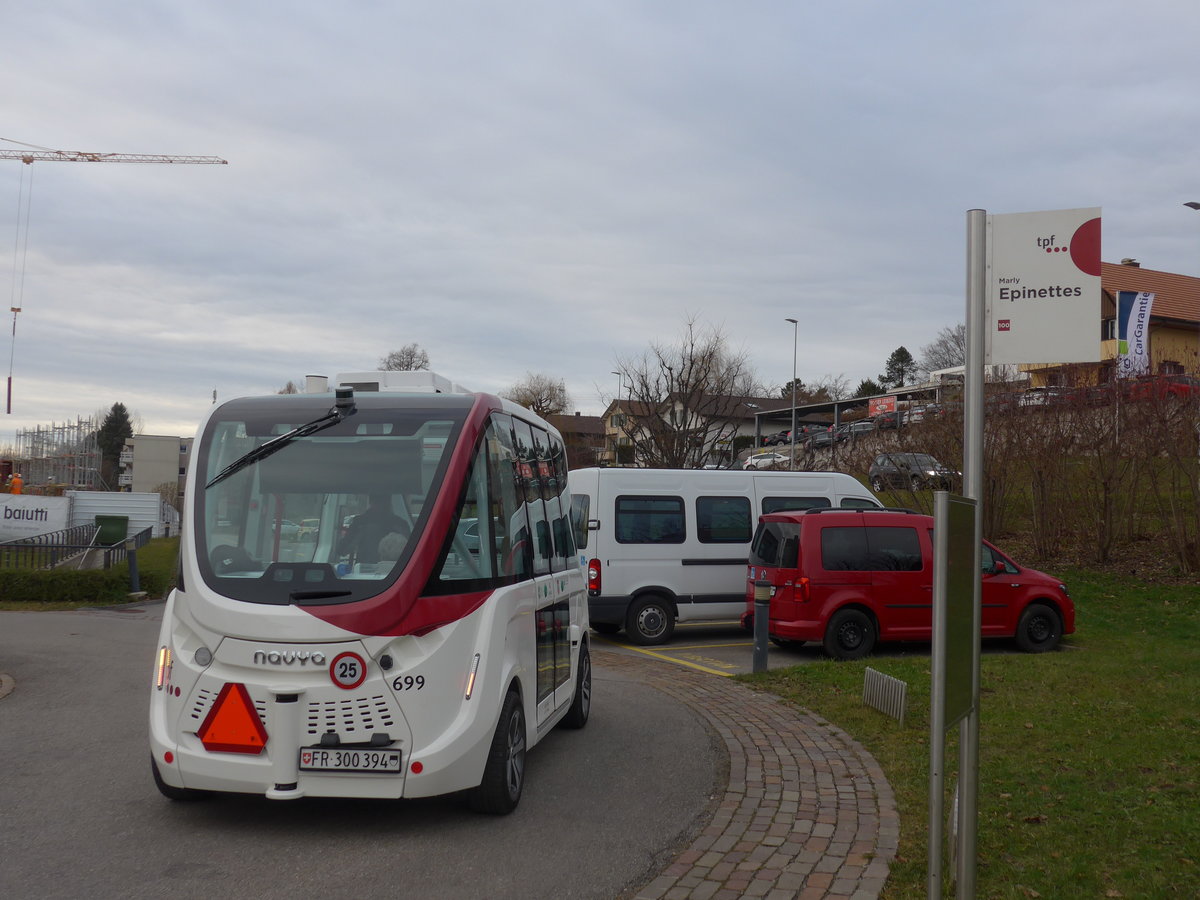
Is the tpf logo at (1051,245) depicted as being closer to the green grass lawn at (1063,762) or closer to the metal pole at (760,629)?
the green grass lawn at (1063,762)

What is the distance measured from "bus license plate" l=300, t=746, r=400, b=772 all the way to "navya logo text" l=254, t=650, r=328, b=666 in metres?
0.46

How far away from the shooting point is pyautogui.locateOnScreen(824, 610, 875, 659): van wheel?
42.4 ft

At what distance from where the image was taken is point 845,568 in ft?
42.8

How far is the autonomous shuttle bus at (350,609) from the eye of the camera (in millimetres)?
5633

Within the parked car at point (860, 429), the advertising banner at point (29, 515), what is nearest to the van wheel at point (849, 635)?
the parked car at point (860, 429)

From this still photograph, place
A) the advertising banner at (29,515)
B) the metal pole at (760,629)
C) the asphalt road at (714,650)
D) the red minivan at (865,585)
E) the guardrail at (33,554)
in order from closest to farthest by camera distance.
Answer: the metal pole at (760,629), the red minivan at (865,585), the asphalt road at (714,650), the guardrail at (33,554), the advertising banner at (29,515)

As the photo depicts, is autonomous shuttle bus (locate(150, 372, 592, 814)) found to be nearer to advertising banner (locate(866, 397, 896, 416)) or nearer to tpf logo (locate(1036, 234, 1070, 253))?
tpf logo (locate(1036, 234, 1070, 253))

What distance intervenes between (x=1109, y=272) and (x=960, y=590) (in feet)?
178

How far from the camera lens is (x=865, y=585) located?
1310 centimetres

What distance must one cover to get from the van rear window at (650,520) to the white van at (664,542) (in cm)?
1

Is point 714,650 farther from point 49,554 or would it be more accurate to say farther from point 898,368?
point 898,368

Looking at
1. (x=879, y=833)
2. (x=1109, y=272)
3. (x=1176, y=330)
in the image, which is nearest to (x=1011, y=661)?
(x=879, y=833)

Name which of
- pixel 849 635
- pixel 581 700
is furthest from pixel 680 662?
pixel 581 700

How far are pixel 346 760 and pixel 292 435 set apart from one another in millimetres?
2044
